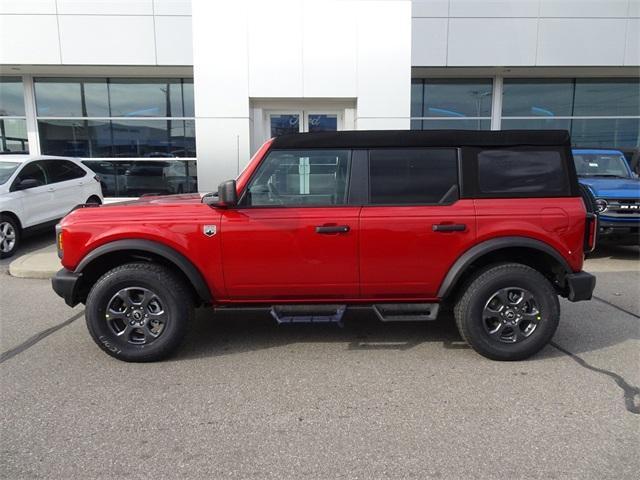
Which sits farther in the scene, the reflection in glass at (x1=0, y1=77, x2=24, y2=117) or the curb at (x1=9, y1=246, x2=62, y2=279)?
the reflection in glass at (x1=0, y1=77, x2=24, y2=117)

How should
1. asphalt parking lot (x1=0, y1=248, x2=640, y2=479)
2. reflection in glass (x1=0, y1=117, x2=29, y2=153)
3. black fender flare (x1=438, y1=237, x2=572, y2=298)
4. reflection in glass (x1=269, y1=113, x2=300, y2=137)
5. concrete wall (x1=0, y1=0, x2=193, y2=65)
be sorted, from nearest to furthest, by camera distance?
asphalt parking lot (x1=0, y1=248, x2=640, y2=479)
black fender flare (x1=438, y1=237, x2=572, y2=298)
reflection in glass (x1=269, y1=113, x2=300, y2=137)
concrete wall (x1=0, y1=0, x2=193, y2=65)
reflection in glass (x1=0, y1=117, x2=29, y2=153)

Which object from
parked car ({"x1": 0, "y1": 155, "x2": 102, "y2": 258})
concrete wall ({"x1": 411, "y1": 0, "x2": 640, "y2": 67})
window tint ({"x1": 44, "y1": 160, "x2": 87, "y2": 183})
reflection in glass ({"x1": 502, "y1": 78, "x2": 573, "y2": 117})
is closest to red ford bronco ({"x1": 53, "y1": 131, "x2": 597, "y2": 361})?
parked car ({"x1": 0, "y1": 155, "x2": 102, "y2": 258})

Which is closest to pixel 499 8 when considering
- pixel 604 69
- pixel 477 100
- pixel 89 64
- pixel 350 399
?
pixel 477 100

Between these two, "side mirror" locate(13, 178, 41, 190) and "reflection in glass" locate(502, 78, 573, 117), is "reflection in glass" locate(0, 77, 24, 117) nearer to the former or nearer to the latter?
"side mirror" locate(13, 178, 41, 190)

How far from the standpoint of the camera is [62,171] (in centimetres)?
949

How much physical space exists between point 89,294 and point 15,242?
538cm

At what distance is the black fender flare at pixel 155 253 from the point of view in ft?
12.5

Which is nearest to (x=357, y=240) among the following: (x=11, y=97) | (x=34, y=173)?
(x=34, y=173)

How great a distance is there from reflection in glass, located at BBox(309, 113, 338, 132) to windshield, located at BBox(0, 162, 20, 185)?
5831 mm

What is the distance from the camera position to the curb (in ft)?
22.5

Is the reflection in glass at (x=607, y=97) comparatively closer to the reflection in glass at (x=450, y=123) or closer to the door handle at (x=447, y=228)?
the reflection in glass at (x=450, y=123)

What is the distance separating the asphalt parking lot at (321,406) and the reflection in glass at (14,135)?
11.6 m

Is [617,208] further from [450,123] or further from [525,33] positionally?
[450,123]

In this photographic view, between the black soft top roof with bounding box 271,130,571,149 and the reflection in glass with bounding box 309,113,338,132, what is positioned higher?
the reflection in glass with bounding box 309,113,338,132
